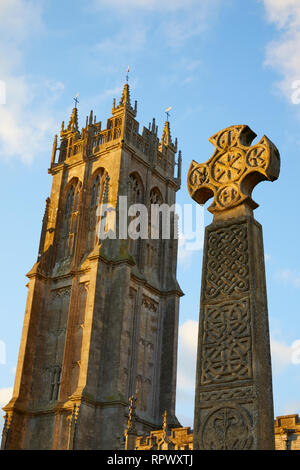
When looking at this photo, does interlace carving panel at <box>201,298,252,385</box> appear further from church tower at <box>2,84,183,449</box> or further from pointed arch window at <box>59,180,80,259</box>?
pointed arch window at <box>59,180,80,259</box>

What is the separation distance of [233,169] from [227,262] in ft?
3.55

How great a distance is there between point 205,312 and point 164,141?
41038 mm

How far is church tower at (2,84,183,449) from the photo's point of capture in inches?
1357

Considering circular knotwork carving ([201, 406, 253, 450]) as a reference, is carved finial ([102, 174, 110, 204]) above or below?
above

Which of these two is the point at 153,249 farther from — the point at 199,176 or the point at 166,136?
the point at 199,176

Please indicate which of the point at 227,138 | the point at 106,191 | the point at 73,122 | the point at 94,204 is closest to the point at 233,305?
the point at 227,138

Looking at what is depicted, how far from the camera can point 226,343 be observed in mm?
6266

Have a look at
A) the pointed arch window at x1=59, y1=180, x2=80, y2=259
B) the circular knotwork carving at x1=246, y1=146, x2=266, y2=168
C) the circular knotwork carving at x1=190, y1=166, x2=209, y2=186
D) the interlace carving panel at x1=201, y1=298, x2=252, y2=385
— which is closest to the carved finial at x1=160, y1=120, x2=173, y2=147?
the pointed arch window at x1=59, y1=180, x2=80, y2=259

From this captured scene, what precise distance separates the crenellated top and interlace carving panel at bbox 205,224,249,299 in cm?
3440

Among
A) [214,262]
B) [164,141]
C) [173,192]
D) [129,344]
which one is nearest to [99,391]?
[129,344]

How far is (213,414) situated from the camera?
6.09 m

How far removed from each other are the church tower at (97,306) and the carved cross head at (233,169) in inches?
1005

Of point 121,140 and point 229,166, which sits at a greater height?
point 121,140

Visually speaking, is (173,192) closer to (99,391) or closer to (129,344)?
(129,344)
